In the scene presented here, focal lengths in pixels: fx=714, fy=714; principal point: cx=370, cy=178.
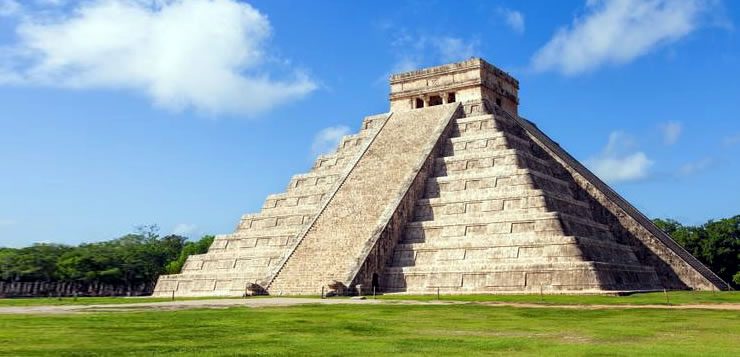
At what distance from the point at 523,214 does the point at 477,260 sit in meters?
2.86

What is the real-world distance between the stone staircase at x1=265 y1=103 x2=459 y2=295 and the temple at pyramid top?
4.52 ft

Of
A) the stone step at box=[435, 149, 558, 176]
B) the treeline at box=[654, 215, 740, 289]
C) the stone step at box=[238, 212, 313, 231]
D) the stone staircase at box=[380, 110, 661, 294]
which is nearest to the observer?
the stone staircase at box=[380, 110, 661, 294]

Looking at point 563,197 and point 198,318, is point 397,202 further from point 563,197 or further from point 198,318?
point 198,318

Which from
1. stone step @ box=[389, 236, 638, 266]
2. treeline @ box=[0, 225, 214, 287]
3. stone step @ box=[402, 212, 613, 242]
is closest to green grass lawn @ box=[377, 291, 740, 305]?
stone step @ box=[389, 236, 638, 266]

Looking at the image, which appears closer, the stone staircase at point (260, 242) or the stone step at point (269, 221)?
the stone staircase at point (260, 242)

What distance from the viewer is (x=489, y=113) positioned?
1585 inches

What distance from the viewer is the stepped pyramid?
Answer: 2881cm

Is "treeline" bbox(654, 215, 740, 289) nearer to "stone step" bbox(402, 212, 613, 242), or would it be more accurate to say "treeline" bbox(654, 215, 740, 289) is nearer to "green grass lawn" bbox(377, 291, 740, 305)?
"stone step" bbox(402, 212, 613, 242)

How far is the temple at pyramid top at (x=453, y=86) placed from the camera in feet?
136

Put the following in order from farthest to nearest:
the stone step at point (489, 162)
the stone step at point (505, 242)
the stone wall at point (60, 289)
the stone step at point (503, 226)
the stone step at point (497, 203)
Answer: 1. the stone wall at point (60, 289)
2. the stone step at point (489, 162)
3. the stone step at point (497, 203)
4. the stone step at point (503, 226)
5. the stone step at point (505, 242)

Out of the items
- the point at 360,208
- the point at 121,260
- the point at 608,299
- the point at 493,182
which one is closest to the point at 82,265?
the point at 121,260

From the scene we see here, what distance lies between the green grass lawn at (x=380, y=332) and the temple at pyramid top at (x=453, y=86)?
76.9 feet

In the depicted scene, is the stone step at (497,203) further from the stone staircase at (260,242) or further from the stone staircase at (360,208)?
the stone staircase at (260,242)

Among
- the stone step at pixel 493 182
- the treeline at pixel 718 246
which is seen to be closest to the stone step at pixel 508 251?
the stone step at pixel 493 182
